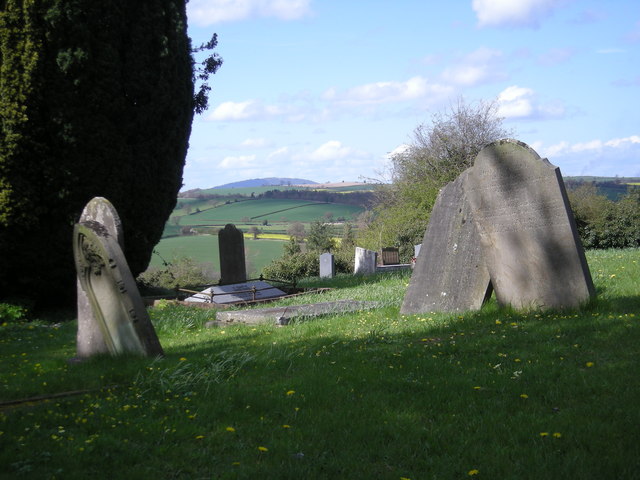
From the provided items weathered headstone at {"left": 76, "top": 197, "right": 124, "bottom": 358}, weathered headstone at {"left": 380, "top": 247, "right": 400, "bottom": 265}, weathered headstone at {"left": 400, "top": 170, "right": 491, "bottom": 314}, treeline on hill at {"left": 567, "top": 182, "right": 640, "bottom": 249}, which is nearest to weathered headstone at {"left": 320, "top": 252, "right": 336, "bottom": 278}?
weathered headstone at {"left": 380, "top": 247, "right": 400, "bottom": 265}

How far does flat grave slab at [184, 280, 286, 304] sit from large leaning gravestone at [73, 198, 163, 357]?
8.13 meters

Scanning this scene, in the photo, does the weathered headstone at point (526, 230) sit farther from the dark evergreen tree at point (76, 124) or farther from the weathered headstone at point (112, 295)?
the dark evergreen tree at point (76, 124)

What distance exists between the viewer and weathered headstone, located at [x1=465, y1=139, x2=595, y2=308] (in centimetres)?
901

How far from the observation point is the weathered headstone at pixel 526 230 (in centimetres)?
901

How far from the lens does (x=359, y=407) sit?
542 cm

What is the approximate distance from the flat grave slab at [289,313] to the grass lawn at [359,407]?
284cm

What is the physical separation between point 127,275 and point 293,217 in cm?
5536

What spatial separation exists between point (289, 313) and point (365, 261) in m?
12.8

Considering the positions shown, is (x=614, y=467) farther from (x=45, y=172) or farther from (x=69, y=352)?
(x=45, y=172)

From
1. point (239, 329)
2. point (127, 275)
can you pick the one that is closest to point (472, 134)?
point (239, 329)

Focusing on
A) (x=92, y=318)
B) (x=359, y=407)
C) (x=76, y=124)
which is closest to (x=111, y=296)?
(x=92, y=318)

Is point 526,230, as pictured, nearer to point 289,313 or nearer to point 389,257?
point 289,313

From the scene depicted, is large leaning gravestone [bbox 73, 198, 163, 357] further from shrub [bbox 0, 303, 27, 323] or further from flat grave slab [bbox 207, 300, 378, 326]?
shrub [bbox 0, 303, 27, 323]

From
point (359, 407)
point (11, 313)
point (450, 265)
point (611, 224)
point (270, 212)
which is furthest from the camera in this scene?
point (270, 212)
